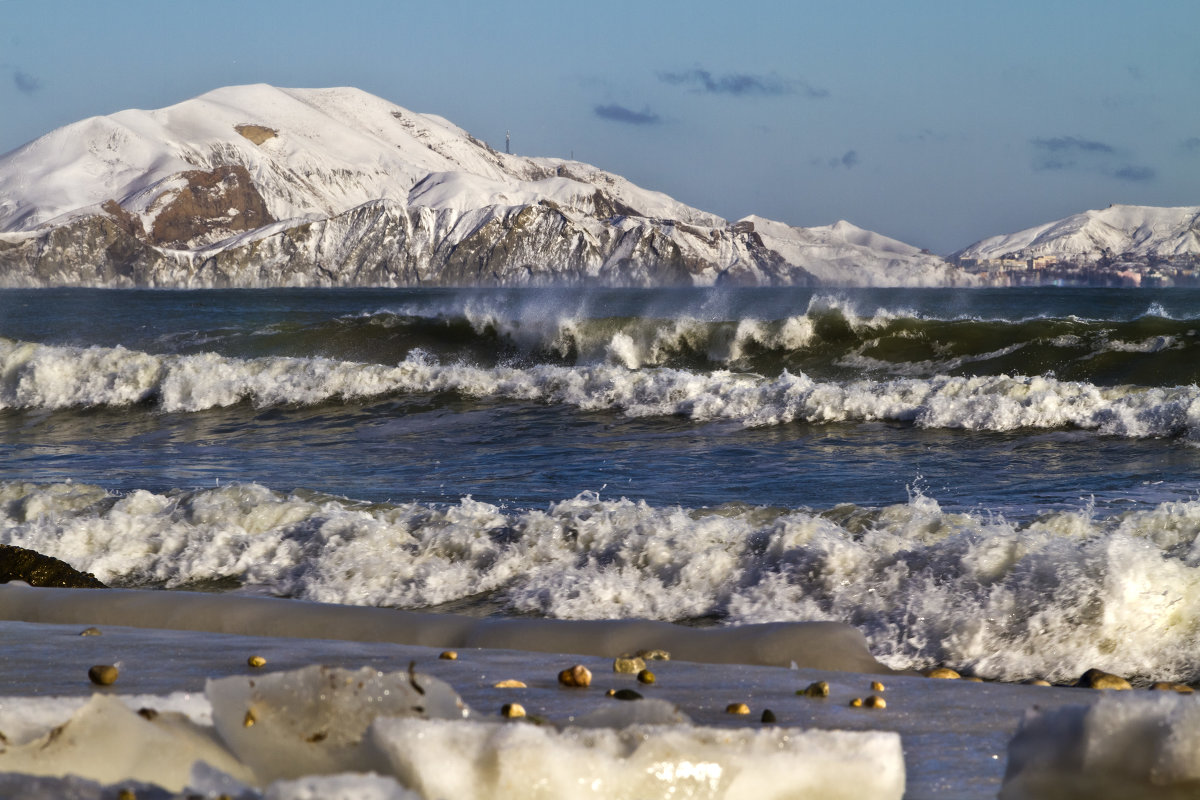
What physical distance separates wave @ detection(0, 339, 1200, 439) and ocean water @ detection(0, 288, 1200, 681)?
5 centimetres

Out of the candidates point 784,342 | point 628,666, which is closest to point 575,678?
point 628,666

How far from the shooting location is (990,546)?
18.7ft

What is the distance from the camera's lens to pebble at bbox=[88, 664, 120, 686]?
129 inches

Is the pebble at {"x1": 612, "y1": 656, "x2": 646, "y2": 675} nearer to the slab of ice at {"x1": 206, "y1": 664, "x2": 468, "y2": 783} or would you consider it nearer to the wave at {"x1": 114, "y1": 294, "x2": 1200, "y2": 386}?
the slab of ice at {"x1": 206, "y1": 664, "x2": 468, "y2": 783}

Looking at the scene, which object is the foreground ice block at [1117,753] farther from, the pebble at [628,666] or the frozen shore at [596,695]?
the pebble at [628,666]

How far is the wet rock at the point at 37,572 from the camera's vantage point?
577cm

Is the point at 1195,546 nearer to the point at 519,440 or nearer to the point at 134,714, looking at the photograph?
the point at 134,714

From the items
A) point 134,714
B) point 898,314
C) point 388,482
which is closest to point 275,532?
point 388,482

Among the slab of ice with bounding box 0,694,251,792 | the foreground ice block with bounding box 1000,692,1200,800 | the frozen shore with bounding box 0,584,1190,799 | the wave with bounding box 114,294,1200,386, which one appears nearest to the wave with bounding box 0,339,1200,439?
the wave with bounding box 114,294,1200,386

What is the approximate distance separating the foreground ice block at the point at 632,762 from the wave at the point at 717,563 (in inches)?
126

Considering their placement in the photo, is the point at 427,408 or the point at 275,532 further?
the point at 427,408

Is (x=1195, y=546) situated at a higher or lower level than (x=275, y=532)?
higher

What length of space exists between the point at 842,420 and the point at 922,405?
1.07 m

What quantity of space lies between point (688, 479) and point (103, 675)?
763 cm
